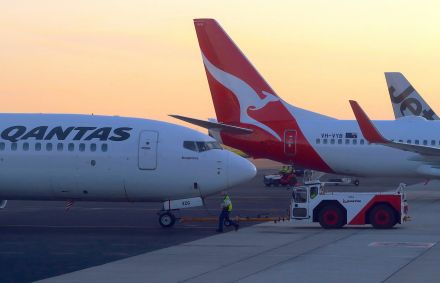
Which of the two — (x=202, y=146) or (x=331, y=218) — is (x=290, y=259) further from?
(x=202, y=146)

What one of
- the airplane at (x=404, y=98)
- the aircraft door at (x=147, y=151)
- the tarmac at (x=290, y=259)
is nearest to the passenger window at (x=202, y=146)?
the aircraft door at (x=147, y=151)

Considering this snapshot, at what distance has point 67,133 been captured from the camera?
35875mm

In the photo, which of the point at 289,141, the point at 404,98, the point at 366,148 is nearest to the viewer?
the point at 366,148

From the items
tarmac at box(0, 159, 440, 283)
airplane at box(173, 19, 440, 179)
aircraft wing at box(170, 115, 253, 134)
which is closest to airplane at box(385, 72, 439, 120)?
airplane at box(173, 19, 440, 179)

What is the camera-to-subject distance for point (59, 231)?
35.3 m

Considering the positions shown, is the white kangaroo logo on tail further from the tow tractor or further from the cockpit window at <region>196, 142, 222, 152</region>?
the tow tractor

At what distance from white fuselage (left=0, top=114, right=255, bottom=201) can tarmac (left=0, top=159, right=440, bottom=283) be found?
5.24ft

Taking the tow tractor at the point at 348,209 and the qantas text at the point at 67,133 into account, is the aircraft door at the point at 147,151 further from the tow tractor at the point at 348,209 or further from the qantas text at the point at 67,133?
the tow tractor at the point at 348,209

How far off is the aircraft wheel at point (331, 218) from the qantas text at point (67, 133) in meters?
8.17

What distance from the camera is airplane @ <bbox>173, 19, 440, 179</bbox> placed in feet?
181

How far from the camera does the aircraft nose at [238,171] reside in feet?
115

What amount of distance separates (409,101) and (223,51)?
30.8 m

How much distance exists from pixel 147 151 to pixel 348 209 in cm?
811

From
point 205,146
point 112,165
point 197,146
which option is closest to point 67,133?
point 112,165
